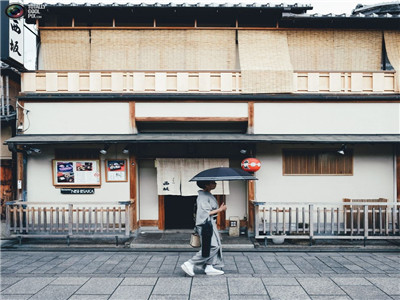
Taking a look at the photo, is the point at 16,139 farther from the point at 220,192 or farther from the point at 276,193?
the point at 276,193

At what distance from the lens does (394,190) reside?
10.1 metres

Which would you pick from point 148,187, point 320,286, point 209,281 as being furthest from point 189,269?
point 148,187

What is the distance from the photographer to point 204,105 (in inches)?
389

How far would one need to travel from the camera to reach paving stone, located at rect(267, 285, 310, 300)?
215 inches

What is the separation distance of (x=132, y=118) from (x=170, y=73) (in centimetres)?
203

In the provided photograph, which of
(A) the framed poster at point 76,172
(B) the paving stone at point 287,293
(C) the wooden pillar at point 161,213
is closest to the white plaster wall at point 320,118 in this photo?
(C) the wooden pillar at point 161,213

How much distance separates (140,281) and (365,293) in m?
4.57

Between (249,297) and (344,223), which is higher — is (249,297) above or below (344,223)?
below

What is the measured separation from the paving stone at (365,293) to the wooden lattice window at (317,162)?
15.7ft

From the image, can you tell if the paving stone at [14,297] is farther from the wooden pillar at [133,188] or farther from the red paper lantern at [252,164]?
the red paper lantern at [252,164]

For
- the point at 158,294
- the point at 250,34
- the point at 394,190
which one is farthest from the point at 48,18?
the point at 394,190

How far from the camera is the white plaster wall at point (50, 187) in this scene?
9922 mm

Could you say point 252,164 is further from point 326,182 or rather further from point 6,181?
point 6,181

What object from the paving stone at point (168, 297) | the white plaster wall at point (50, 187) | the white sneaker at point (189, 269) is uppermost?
the white plaster wall at point (50, 187)
